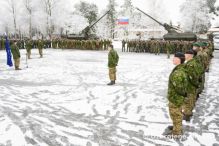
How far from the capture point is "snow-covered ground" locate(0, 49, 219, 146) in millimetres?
5327

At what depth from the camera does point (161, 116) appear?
6.68m

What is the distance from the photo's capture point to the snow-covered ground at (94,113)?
5.33 metres

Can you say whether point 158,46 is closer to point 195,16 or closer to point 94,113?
point 94,113

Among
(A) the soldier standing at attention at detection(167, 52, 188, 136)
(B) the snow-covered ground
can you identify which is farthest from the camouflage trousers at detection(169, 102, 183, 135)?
(B) the snow-covered ground

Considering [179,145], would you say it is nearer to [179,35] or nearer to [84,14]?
[179,35]

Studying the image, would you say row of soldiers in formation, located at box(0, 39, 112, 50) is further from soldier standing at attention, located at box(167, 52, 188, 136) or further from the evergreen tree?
the evergreen tree

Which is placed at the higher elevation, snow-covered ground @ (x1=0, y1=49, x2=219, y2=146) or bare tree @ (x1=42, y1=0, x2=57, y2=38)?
bare tree @ (x1=42, y1=0, x2=57, y2=38)

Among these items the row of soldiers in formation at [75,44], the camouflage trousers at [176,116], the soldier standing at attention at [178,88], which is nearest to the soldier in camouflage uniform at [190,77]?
the soldier standing at attention at [178,88]

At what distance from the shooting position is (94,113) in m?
6.91

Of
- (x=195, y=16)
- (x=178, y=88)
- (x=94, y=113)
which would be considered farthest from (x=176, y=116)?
(x=195, y=16)

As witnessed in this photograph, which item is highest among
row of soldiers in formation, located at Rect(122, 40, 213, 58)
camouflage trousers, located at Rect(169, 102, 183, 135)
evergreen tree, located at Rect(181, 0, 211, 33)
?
evergreen tree, located at Rect(181, 0, 211, 33)

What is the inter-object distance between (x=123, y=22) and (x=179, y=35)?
23.3 meters

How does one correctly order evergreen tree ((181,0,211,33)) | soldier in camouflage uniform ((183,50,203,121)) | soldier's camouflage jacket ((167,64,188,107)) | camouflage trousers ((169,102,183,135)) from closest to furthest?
soldier's camouflage jacket ((167,64,188,107))
camouflage trousers ((169,102,183,135))
soldier in camouflage uniform ((183,50,203,121))
evergreen tree ((181,0,211,33))

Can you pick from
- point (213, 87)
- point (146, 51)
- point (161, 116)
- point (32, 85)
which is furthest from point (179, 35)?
point (161, 116)
